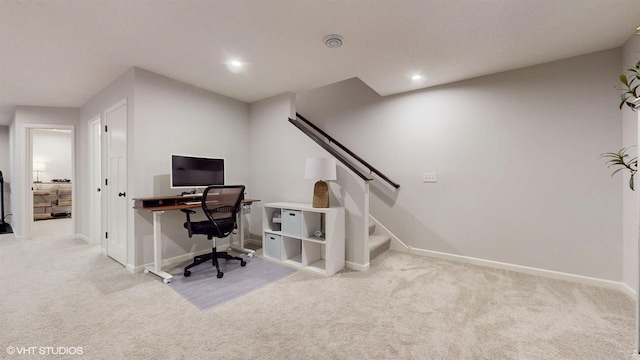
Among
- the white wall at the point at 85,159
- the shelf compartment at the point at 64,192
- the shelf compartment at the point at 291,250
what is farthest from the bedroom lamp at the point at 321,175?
the shelf compartment at the point at 64,192

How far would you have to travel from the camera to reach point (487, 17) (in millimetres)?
2047

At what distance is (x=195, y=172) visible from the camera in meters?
3.22

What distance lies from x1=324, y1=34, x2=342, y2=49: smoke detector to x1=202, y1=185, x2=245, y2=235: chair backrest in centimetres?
Answer: 176

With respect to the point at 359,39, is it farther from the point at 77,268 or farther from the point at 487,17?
the point at 77,268

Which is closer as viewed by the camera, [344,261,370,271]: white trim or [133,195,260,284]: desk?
[133,195,260,284]: desk

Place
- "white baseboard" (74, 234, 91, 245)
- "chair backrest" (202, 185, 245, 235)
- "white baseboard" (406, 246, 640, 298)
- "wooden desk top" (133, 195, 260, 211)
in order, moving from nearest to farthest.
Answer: "white baseboard" (406, 246, 640, 298) → "wooden desk top" (133, 195, 260, 211) → "chair backrest" (202, 185, 245, 235) → "white baseboard" (74, 234, 91, 245)

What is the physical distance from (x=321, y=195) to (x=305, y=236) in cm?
52

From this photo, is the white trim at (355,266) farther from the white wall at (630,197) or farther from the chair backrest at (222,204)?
the white wall at (630,197)

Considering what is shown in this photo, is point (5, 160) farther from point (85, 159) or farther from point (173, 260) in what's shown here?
point (173, 260)

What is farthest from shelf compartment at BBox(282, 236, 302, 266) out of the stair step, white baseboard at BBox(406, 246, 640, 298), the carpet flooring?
white baseboard at BBox(406, 246, 640, 298)

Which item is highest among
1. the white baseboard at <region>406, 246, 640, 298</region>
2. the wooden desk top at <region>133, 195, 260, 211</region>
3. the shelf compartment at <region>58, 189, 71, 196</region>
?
the wooden desk top at <region>133, 195, 260, 211</region>

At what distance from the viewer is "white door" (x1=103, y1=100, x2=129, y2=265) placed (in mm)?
3109

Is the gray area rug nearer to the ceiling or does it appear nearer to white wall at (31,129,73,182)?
the ceiling

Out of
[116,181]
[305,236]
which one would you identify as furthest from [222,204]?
[116,181]
